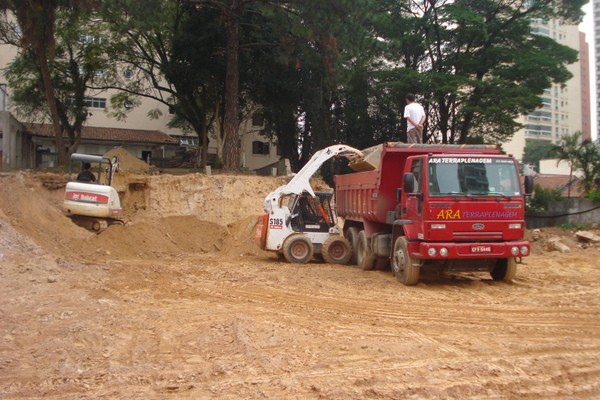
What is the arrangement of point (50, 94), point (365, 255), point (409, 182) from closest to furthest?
1. point (409, 182)
2. point (365, 255)
3. point (50, 94)

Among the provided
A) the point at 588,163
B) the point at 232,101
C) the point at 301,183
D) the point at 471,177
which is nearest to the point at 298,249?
the point at 301,183

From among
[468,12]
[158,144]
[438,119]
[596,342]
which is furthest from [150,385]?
[158,144]

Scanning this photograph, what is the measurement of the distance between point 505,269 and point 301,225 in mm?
5798

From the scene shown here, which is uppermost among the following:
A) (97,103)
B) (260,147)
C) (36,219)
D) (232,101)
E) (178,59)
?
(97,103)

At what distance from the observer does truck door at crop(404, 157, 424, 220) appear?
10.9 m

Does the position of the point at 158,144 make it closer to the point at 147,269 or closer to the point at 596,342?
the point at 147,269

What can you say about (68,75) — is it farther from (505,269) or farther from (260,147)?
(505,269)

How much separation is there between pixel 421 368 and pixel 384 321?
2.17m

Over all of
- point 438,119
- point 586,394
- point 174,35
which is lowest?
point 586,394

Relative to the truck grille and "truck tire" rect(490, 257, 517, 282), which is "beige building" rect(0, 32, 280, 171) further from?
the truck grille

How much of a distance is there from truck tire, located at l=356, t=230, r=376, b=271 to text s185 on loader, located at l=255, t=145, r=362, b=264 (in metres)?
1.05

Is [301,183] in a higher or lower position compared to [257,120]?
lower

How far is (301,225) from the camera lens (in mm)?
15711

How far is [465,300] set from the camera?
9914mm
